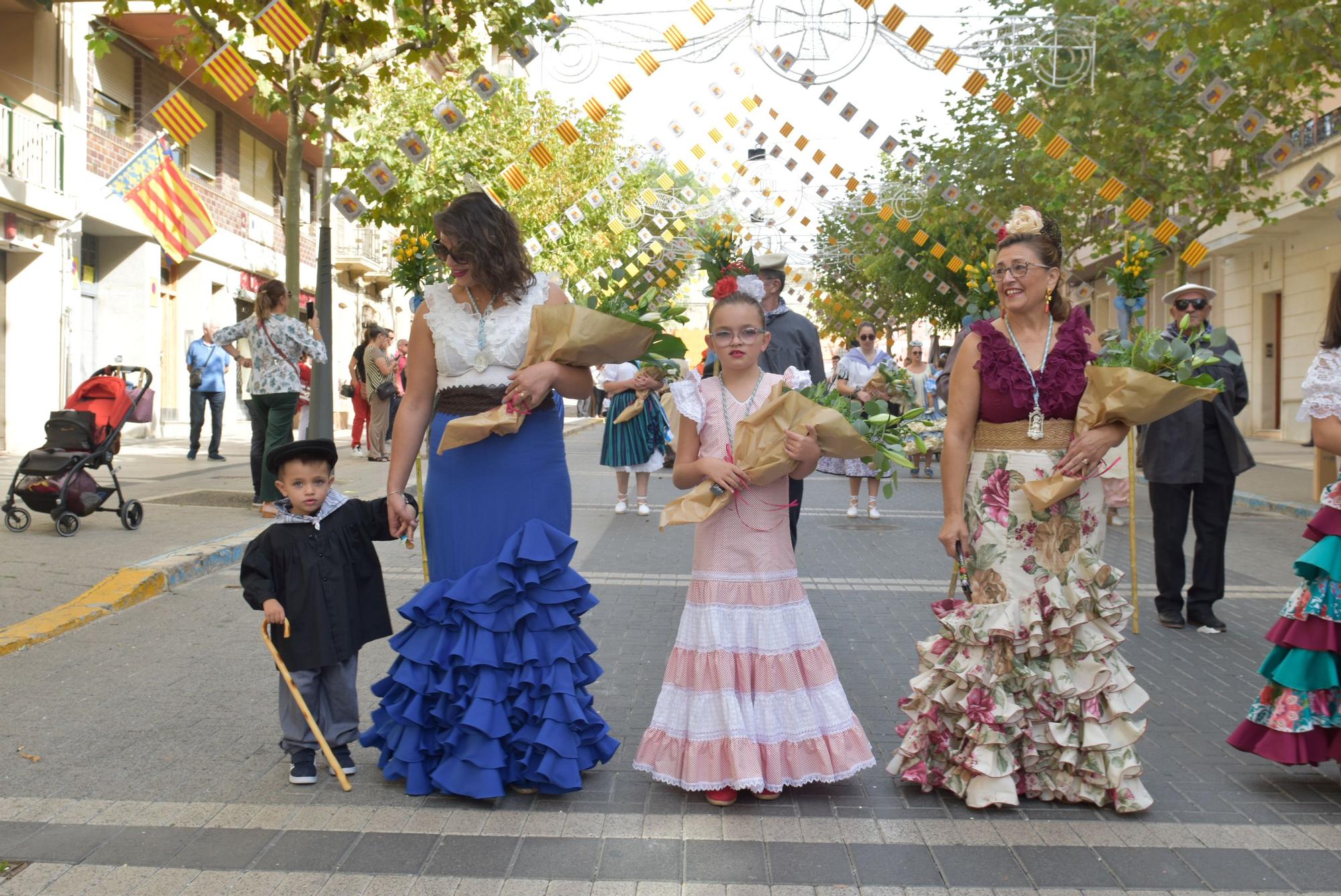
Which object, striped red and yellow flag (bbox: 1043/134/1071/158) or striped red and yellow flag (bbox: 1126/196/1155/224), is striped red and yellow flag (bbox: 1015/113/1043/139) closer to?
striped red and yellow flag (bbox: 1043/134/1071/158)

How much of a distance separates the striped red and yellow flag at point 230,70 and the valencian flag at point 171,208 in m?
9.28

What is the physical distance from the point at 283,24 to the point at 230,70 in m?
0.98

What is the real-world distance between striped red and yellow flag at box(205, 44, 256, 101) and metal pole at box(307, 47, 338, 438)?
5.58 ft

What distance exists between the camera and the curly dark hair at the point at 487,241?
4.58 metres

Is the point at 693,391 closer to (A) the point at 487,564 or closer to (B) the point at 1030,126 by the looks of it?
(A) the point at 487,564

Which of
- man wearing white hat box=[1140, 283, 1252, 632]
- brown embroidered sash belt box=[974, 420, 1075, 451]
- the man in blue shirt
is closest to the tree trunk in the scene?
the man in blue shirt

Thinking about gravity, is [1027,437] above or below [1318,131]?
below

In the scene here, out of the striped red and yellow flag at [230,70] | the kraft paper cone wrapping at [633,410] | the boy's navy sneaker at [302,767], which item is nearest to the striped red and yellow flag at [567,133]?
the kraft paper cone wrapping at [633,410]

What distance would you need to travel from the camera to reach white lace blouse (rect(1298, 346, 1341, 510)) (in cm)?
459

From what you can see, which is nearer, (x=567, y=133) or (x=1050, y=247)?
(x=1050, y=247)

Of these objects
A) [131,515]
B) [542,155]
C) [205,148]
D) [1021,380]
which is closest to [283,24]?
[131,515]

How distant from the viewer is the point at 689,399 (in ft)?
15.0

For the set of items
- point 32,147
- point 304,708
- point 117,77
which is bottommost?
point 304,708

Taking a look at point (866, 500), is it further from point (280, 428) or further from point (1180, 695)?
point (1180, 695)
